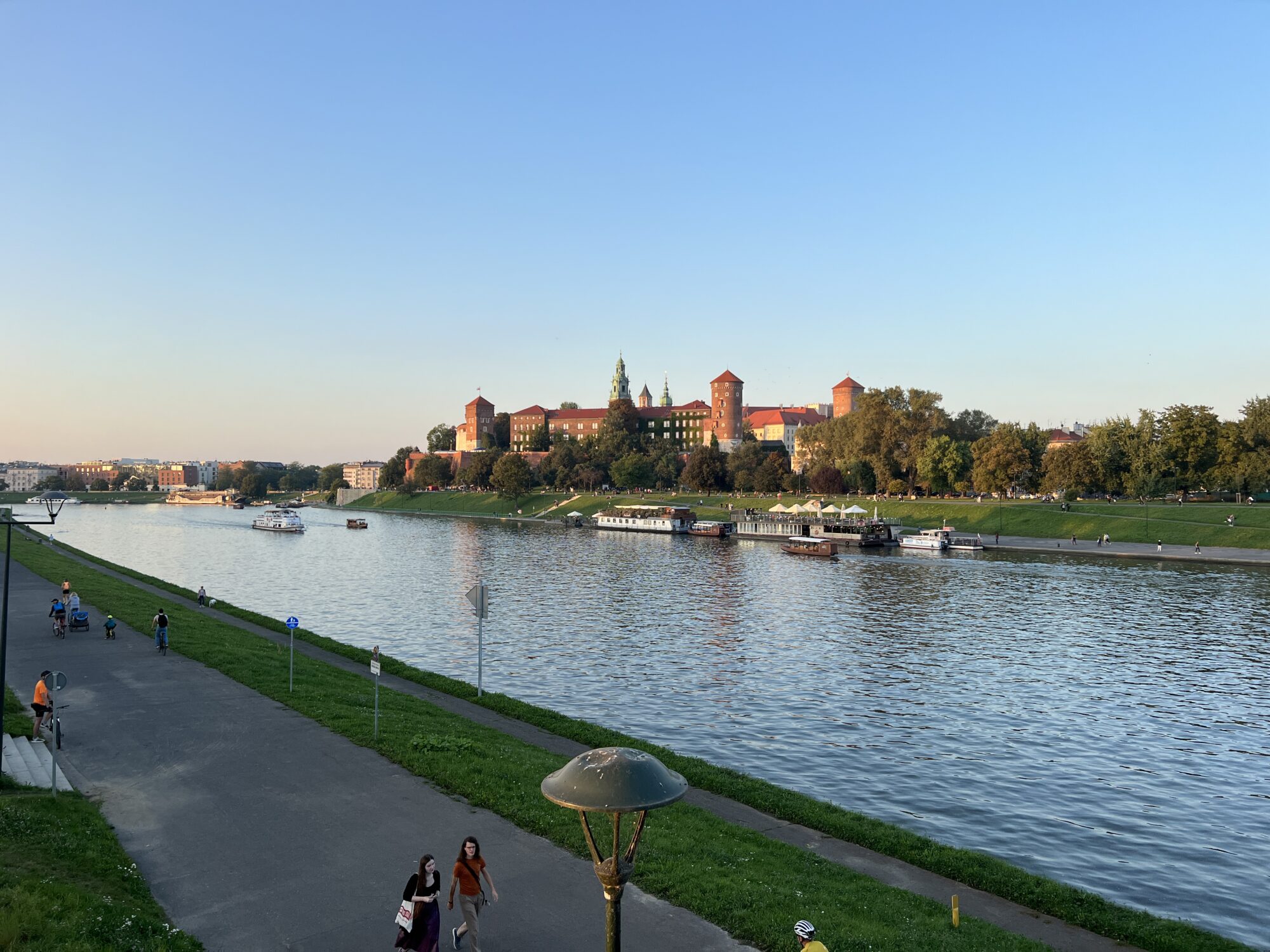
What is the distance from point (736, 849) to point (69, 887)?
9.13 meters

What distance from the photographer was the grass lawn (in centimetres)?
954

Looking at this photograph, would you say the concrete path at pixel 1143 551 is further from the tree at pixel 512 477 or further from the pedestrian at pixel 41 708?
the tree at pixel 512 477

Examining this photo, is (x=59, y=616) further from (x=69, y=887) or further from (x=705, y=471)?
(x=705, y=471)

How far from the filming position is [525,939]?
10.9 metres

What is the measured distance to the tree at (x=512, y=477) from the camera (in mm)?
162500

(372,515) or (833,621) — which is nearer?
(833,621)

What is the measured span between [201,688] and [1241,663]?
36.7m

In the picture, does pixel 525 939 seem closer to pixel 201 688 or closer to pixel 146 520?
pixel 201 688

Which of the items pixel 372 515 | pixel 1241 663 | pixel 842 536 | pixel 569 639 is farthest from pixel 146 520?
pixel 1241 663

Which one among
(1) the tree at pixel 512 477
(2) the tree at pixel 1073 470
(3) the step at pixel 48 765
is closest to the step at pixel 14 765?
(3) the step at pixel 48 765

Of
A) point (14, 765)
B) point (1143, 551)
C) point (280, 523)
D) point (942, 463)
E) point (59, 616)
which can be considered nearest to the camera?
point (14, 765)

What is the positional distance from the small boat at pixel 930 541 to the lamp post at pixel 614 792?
83.6 meters

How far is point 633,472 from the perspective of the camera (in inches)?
6560

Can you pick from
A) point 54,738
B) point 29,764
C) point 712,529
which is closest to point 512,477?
point 712,529
